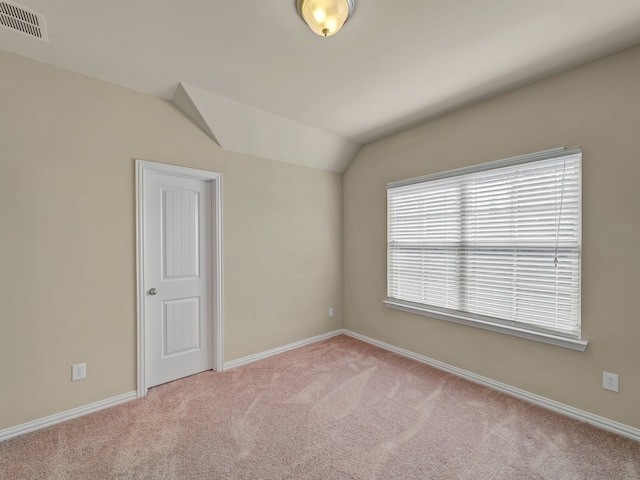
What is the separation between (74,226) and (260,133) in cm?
184

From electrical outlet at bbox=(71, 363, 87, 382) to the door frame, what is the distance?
0.36 metres

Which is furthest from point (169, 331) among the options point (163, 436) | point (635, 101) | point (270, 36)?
point (635, 101)

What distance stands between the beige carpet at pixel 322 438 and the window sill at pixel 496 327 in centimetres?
55

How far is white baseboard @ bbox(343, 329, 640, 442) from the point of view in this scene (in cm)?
194

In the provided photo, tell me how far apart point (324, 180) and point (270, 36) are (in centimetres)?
217

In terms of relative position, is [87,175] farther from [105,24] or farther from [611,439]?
[611,439]

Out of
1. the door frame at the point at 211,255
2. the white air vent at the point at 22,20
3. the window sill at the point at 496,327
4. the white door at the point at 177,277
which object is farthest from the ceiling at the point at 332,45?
the window sill at the point at 496,327

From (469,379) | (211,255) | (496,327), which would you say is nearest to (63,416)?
(211,255)

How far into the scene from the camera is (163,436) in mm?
1938

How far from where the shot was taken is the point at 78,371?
2.17 m

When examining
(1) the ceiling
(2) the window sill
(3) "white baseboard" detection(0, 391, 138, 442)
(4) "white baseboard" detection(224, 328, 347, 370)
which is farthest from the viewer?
(4) "white baseboard" detection(224, 328, 347, 370)

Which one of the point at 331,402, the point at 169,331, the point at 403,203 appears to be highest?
the point at 403,203

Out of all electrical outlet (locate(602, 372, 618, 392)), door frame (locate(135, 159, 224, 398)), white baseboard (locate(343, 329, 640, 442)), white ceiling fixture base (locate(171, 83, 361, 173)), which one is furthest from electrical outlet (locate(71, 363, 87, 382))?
electrical outlet (locate(602, 372, 618, 392))

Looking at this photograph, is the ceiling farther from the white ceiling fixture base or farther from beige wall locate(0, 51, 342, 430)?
beige wall locate(0, 51, 342, 430)
